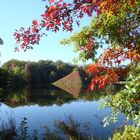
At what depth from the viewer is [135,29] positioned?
6.32 m

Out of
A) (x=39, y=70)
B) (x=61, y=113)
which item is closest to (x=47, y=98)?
(x=61, y=113)

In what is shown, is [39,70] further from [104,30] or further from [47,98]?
[104,30]

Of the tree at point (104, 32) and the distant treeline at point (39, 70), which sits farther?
the distant treeline at point (39, 70)

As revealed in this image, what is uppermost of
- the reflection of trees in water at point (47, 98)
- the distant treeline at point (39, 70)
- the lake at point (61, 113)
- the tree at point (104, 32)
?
the distant treeline at point (39, 70)

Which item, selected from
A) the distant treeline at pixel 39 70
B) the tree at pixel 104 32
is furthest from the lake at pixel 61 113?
the distant treeline at pixel 39 70

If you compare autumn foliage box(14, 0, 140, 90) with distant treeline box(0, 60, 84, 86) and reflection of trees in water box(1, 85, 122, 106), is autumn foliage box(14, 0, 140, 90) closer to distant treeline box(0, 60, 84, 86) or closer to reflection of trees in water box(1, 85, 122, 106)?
reflection of trees in water box(1, 85, 122, 106)

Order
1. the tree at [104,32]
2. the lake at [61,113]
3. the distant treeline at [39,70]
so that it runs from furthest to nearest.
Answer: the distant treeline at [39,70] < the lake at [61,113] < the tree at [104,32]

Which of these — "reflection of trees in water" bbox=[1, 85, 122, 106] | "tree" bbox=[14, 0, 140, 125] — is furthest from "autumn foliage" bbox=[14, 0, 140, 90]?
"reflection of trees in water" bbox=[1, 85, 122, 106]

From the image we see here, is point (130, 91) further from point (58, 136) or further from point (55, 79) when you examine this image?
point (55, 79)

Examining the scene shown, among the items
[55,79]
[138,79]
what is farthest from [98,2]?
[55,79]

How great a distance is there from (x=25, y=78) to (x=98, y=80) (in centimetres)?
11355

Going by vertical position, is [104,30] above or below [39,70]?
below

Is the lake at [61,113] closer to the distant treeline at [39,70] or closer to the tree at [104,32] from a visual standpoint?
the tree at [104,32]

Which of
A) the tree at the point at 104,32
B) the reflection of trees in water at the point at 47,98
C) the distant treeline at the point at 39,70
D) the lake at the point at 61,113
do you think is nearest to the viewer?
the tree at the point at 104,32
